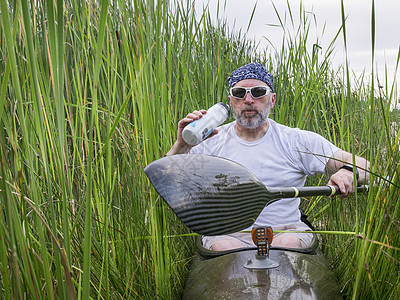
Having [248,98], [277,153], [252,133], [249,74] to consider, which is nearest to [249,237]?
[277,153]

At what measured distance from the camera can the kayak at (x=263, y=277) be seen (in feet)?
4.73

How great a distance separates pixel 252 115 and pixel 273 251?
1058 millimetres

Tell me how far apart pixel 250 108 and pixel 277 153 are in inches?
11.7

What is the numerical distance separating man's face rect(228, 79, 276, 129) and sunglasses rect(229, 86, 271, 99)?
2 cm

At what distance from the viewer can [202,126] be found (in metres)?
1.69

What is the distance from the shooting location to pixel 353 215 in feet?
7.16

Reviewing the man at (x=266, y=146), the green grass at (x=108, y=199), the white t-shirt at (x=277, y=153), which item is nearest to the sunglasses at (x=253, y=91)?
the man at (x=266, y=146)

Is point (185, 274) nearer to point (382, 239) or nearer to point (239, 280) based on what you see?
point (239, 280)

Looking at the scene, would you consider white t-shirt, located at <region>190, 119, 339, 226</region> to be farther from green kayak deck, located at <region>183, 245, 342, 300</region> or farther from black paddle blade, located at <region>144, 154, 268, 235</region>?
black paddle blade, located at <region>144, 154, 268, 235</region>

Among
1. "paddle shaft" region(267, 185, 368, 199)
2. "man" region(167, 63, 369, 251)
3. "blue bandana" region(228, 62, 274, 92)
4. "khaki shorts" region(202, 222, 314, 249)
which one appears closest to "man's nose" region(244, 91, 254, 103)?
"man" region(167, 63, 369, 251)

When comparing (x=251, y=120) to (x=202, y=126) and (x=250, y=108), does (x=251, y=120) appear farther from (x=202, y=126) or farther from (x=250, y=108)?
(x=202, y=126)

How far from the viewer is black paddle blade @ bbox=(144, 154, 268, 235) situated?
1324mm

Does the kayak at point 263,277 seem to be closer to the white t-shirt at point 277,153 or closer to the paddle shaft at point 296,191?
the paddle shaft at point 296,191

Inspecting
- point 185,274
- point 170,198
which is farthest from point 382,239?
point 185,274
